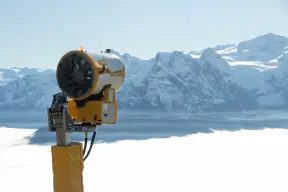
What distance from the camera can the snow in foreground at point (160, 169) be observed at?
5378 cm

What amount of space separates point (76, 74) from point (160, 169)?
74.0m

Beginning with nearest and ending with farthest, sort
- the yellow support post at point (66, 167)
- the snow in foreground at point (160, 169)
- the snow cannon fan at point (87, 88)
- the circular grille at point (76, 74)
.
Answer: the yellow support post at point (66, 167) < the snow cannon fan at point (87, 88) < the circular grille at point (76, 74) < the snow in foreground at point (160, 169)

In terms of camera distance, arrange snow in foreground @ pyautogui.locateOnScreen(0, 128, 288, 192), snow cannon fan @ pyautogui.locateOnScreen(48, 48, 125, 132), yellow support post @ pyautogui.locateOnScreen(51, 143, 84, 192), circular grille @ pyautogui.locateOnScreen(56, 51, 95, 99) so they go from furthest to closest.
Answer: snow in foreground @ pyautogui.locateOnScreen(0, 128, 288, 192), circular grille @ pyautogui.locateOnScreen(56, 51, 95, 99), snow cannon fan @ pyautogui.locateOnScreen(48, 48, 125, 132), yellow support post @ pyautogui.locateOnScreen(51, 143, 84, 192)

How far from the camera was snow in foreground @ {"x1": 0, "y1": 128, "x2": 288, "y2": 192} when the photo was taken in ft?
176

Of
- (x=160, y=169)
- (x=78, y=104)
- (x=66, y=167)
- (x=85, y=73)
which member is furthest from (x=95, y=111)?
(x=160, y=169)

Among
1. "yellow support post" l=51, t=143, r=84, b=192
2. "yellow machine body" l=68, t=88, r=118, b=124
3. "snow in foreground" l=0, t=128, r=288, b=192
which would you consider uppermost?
"yellow machine body" l=68, t=88, r=118, b=124

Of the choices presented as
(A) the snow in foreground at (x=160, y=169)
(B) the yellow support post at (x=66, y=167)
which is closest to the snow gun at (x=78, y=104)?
(B) the yellow support post at (x=66, y=167)

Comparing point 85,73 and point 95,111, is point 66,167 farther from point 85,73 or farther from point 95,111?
point 85,73

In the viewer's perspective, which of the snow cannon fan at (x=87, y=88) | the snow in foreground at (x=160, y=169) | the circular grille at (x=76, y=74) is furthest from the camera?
the snow in foreground at (x=160, y=169)

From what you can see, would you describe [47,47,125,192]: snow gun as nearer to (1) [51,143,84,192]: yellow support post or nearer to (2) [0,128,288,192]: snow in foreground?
(1) [51,143,84,192]: yellow support post

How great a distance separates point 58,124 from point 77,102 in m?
0.54

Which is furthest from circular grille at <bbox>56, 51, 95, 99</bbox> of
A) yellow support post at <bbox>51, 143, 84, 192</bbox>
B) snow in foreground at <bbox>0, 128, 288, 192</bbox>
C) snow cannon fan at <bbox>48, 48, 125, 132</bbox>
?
snow in foreground at <bbox>0, 128, 288, 192</bbox>

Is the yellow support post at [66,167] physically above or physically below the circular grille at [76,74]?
below

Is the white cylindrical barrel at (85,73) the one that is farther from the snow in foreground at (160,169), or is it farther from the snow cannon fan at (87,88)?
the snow in foreground at (160,169)
